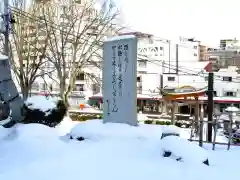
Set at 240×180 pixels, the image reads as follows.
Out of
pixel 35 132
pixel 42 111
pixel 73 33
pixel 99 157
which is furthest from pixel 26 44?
pixel 99 157

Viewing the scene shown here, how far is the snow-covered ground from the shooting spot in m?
5.45

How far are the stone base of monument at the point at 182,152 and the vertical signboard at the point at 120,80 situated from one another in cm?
213

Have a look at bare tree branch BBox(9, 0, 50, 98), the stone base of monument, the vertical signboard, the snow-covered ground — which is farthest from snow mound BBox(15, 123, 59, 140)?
bare tree branch BBox(9, 0, 50, 98)

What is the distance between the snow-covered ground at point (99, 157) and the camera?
5.45 metres

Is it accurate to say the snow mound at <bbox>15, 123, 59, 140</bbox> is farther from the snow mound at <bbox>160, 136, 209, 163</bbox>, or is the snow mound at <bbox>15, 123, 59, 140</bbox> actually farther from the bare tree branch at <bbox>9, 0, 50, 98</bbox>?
the bare tree branch at <bbox>9, 0, 50, 98</bbox>

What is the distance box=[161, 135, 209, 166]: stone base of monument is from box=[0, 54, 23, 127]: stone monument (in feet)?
19.1

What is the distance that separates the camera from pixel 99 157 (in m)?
6.39

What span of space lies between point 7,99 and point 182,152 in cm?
668

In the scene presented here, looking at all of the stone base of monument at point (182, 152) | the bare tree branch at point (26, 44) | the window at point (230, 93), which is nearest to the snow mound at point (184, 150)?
the stone base of monument at point (182, 152)

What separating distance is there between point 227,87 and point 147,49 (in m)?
15.0

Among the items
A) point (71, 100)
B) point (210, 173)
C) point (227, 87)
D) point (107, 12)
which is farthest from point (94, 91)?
point (210, 173)

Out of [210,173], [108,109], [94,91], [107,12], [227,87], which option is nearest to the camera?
[210,173]

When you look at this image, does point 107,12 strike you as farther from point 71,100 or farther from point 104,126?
point 71,100

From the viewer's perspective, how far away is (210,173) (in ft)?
18.5
